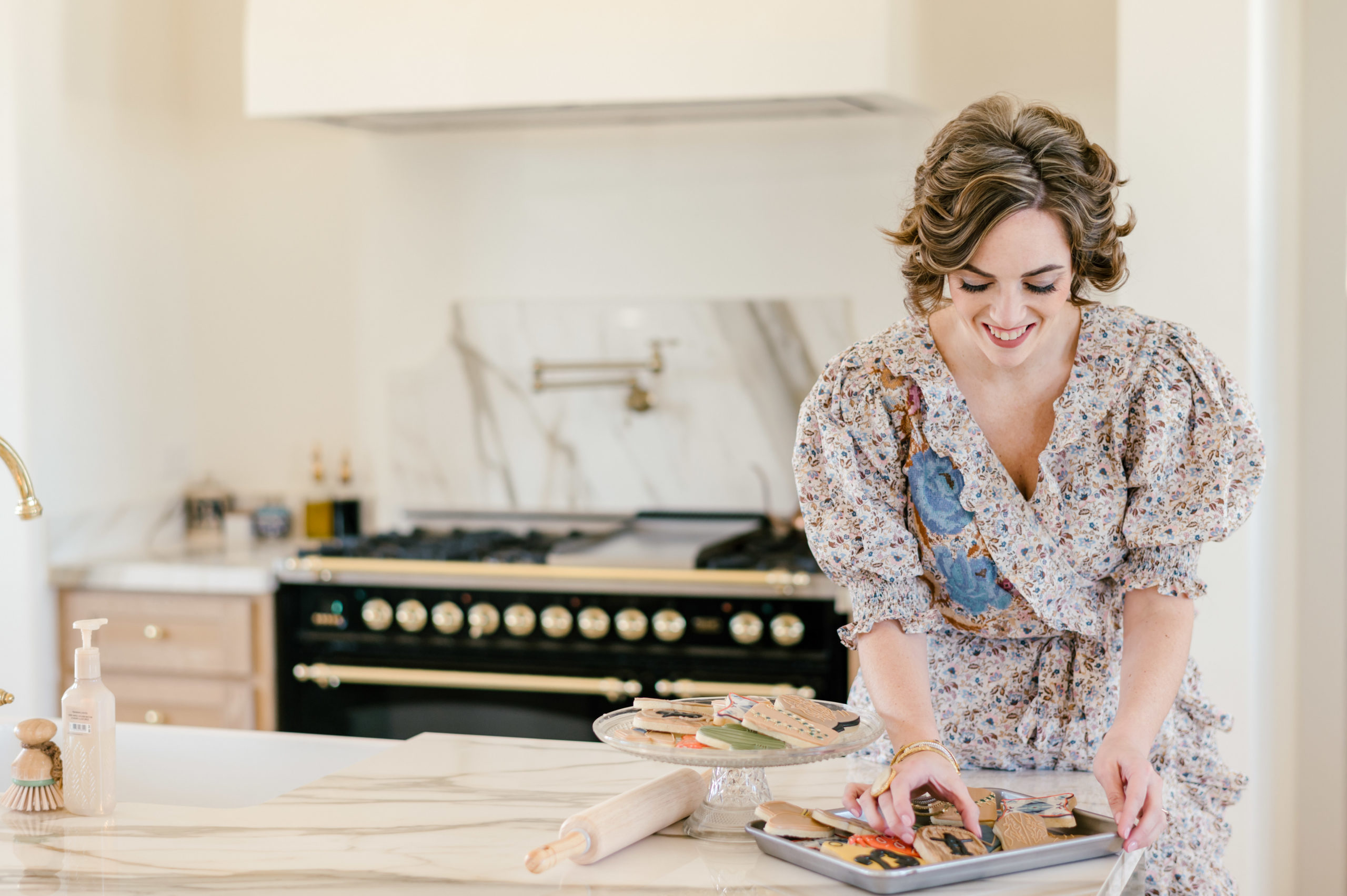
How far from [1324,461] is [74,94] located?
9.46 ft

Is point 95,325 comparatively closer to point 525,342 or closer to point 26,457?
point 26,457

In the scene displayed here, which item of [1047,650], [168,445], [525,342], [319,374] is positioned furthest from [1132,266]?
[168,445]

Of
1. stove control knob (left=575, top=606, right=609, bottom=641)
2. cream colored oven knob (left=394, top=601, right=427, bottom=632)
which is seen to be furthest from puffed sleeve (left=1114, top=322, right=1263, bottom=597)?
cream colored oven knob (left=394, top=601, right=427, bottom=632)

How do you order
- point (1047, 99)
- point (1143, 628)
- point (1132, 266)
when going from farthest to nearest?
point (1047, 99)
point (1132, 266)
point (1143, 628)

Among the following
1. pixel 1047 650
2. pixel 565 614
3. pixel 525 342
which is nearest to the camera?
pixel 1047 650

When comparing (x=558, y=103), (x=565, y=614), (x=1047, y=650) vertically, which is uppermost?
(x=558, y=103)

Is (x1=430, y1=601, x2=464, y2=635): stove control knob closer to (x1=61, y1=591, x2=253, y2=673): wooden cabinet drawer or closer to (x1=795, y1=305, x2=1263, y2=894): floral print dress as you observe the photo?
(x1=61, y1=591, x2=253, y2=673): wooden cabinet drawer

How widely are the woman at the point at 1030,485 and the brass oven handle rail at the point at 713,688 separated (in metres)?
1.31

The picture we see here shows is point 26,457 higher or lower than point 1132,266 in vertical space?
lower

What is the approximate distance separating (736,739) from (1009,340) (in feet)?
1.65

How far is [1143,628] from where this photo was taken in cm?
145

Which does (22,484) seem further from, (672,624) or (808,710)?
(672,624)

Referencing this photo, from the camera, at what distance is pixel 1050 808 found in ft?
4.23

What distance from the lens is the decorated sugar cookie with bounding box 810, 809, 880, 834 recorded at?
48.7 inches
